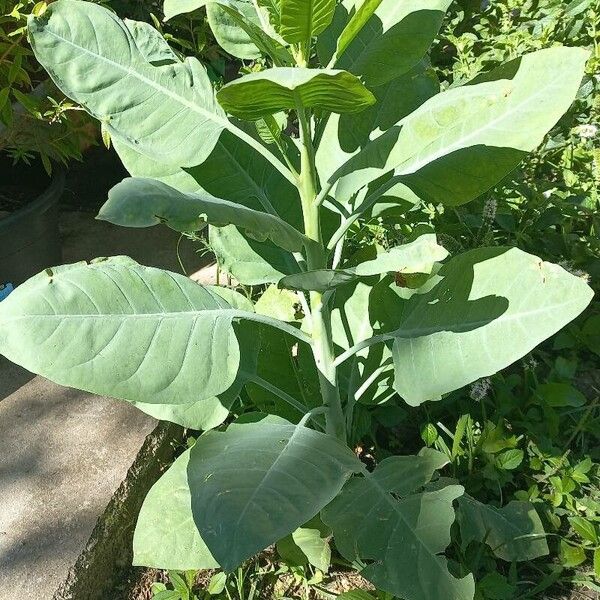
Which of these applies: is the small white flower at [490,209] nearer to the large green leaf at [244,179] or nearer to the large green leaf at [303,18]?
the large green leaf at [244,179]

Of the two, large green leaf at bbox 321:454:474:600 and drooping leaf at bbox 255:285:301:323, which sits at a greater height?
drooping leaf at bbox 255:285:301:323

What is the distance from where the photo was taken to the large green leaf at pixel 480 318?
127 centimetres

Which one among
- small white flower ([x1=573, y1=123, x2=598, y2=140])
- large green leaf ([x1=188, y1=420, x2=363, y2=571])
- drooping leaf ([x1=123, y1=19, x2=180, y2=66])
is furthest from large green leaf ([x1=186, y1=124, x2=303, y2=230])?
small white flower ([x1=573, y1=123, x2=598, y2=140])

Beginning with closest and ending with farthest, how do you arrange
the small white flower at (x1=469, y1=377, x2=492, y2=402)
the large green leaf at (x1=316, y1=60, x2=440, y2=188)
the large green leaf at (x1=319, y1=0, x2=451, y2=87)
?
1. the large green leaf at (x1=319, y1=0, x2=451, y2=87)
2. the large green leaf at (x1=316, y1=60, x2=440, y2=188)
3. the small white flower at (x1=469, y1=377, x2=492, y2=402)

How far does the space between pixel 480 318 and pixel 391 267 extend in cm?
27

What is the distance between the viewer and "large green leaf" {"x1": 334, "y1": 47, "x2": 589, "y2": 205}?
1.30m

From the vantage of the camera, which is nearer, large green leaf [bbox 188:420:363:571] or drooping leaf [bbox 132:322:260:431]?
large green leaf [bbox 188:420:363:571]

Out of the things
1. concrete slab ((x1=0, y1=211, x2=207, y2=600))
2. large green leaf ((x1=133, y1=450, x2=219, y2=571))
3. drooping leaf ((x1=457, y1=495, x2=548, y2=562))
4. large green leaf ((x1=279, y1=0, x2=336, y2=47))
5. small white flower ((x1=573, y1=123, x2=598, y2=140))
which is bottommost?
drooping leaf ((x1=457, y1=495, x2=548, y2=562))

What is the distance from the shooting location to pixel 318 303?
1508 mm

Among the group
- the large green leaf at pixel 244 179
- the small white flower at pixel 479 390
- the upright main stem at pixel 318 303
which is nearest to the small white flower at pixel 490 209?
the small white flower at pixel 479 390

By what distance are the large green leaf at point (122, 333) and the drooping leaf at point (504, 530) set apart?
0.78 m

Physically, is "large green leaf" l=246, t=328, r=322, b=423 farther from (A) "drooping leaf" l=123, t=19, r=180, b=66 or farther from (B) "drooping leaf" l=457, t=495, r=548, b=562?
(A) "drooping leaf" l=123, t=19, r=180, b=66

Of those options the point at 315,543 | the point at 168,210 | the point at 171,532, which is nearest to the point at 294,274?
the point at 168,210

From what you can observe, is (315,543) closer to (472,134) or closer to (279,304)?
(279,304)
